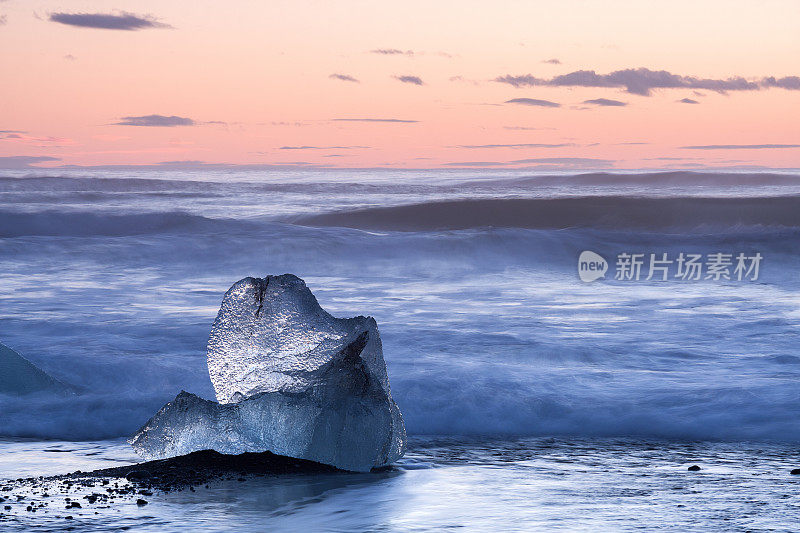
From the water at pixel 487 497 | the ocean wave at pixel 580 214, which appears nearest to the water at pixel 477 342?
the water at pixel 487 497

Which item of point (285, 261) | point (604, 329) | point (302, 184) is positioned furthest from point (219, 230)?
point (302, 184)

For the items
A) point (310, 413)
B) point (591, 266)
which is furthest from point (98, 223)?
point (310, 413)

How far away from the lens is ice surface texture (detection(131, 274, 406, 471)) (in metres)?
3.75

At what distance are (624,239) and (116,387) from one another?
14482 mm

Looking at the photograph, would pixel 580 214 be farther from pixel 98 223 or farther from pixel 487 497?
pixel 487 497

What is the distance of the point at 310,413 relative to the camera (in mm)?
3752

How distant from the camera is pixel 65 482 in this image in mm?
3482

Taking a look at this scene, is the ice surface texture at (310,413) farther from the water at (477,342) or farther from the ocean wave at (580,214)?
the ocean wave at (580,214)

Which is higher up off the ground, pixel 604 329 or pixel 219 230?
pixel 219 230

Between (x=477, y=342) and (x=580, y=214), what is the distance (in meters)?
18.7

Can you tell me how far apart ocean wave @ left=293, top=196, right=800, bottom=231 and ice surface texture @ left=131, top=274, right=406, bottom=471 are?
65.0 feet

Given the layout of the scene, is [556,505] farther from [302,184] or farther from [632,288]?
[302,184]

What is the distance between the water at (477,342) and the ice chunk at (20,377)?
18 centimetres

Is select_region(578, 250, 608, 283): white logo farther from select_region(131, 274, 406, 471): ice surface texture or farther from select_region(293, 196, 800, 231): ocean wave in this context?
select_region(131, 274, 406, 471): ice surface texture
